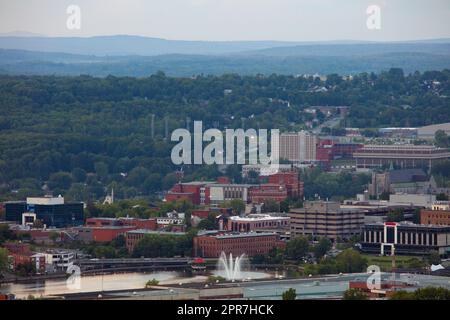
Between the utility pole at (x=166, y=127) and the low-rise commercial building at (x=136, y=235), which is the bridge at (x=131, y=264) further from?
the utility pole at (x=166, y=127)

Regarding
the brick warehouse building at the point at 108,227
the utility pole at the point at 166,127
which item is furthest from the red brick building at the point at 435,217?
the utility pole at the point at 166,127

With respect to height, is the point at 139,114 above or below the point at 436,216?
below

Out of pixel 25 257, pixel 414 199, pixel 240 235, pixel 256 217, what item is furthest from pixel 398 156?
pixel 25 257

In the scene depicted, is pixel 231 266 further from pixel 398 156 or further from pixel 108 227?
pixel 398 156

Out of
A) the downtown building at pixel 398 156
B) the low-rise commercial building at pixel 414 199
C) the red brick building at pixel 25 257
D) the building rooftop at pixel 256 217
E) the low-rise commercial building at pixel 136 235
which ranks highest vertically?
the red brick building at pixel 25 257

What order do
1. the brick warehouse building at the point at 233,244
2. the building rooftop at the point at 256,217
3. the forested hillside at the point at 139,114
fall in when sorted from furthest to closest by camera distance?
1. the forested hillside at the point at 139,114
2. the building rooftop at the point at 256,217
3. the brick warehouse building at the point at 233,244

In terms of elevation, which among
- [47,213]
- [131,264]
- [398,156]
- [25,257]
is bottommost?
[398,156]

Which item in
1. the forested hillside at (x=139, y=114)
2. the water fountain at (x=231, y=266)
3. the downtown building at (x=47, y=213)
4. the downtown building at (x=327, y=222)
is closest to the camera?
the water fountain at (x=231, y=266)
